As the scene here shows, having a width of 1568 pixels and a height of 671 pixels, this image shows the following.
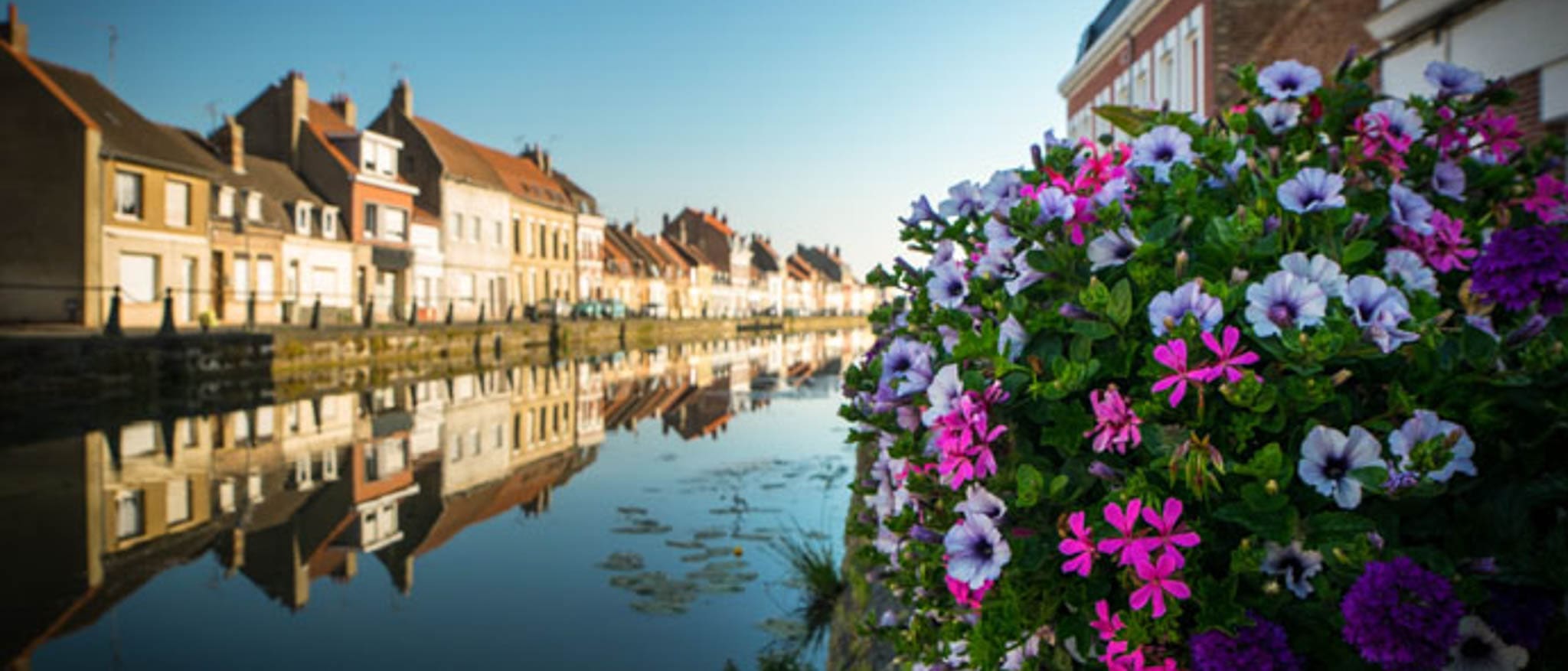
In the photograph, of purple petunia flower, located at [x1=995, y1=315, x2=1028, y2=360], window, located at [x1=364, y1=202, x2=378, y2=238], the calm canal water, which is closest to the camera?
purple petunia flower, located at [x1=995, y1=315, x2=1028, y2=360]

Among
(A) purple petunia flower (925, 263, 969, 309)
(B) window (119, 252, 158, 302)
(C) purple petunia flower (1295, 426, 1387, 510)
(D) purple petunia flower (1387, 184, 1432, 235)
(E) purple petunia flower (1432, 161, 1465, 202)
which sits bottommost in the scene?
(C) purple petunia flower (1295, 426, 1387, 510)

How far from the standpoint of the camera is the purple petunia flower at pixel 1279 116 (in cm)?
228

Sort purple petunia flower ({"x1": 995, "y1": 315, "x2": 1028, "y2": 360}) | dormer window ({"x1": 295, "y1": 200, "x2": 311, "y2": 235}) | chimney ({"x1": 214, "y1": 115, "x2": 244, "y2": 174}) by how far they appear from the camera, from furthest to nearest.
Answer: dormer window ({"x1": 295, "y1": 200, "x2": 311, "y2": 235})
chimney ({"x1": 214, "y1": 115, "x2": 244, "y2": 174})
purple petunia flower ({"x1": 995, "y1": 315, "x2": 1028, "y2": 360})

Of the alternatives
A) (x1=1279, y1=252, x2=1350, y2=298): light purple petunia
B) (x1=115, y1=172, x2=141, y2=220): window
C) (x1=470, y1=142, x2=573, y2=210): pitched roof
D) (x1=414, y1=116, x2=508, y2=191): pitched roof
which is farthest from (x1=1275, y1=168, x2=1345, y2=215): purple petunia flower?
(x1=470, y1=142, x2=573, y2=210): pitched roof

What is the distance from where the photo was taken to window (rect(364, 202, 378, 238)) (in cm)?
4147

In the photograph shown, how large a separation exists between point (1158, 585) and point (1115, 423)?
0.84 ft

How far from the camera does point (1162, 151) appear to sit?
2230 mm

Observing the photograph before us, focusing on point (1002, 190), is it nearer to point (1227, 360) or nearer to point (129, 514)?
point (1227, 360)

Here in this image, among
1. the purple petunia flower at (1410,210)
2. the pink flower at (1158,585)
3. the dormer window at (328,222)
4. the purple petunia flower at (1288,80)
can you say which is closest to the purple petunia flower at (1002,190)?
the purple petunia flower at (1288,80)

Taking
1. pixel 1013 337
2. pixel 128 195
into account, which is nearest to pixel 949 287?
pixel 1013 337

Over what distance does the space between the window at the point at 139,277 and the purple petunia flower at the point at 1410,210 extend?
3244 cm

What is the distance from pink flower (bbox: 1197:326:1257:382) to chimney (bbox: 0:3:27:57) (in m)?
35.8

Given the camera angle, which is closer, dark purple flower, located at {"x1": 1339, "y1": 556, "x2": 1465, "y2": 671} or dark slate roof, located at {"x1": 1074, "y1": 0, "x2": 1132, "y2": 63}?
dark purple flower, located at {"x1": 1339, "y1": 556, "x2": 1465, "y2": 671}

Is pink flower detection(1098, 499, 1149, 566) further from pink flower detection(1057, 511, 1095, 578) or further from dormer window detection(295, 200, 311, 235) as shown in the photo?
dormer window detection(295, 200, 311, 235)
